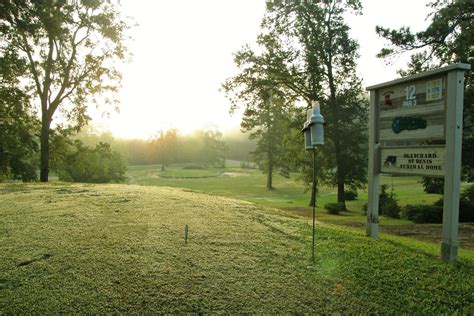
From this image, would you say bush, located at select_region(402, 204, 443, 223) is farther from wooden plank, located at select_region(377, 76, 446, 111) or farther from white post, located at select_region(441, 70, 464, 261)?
white post, located at select_region(441, 70, 464, 261)

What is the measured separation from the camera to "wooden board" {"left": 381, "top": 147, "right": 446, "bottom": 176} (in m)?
5.58

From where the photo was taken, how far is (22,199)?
30.0 ft

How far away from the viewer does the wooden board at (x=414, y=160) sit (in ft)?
18.3

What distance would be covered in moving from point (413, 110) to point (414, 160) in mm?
911

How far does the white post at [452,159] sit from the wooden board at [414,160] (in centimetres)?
18

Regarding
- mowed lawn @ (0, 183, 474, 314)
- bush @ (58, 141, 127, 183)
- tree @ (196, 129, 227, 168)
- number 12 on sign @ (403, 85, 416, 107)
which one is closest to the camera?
mowed lawn @ (0, 183, 474, 314)

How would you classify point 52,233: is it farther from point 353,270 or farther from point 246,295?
point 353,270

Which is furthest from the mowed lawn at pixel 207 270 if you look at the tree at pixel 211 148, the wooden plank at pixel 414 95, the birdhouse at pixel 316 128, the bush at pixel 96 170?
the tree at pixel 211 148

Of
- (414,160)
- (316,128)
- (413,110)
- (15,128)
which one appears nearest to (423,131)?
(413,110)

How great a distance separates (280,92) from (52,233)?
1788 cm

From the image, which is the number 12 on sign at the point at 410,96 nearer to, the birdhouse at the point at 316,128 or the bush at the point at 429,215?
the birdhouse at the point at 316,128

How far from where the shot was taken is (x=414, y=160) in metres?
6.05

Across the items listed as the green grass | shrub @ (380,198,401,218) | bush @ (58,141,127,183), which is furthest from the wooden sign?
bush @ (58,141,127,183)

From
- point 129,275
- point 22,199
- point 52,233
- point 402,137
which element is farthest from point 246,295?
point 22,199
